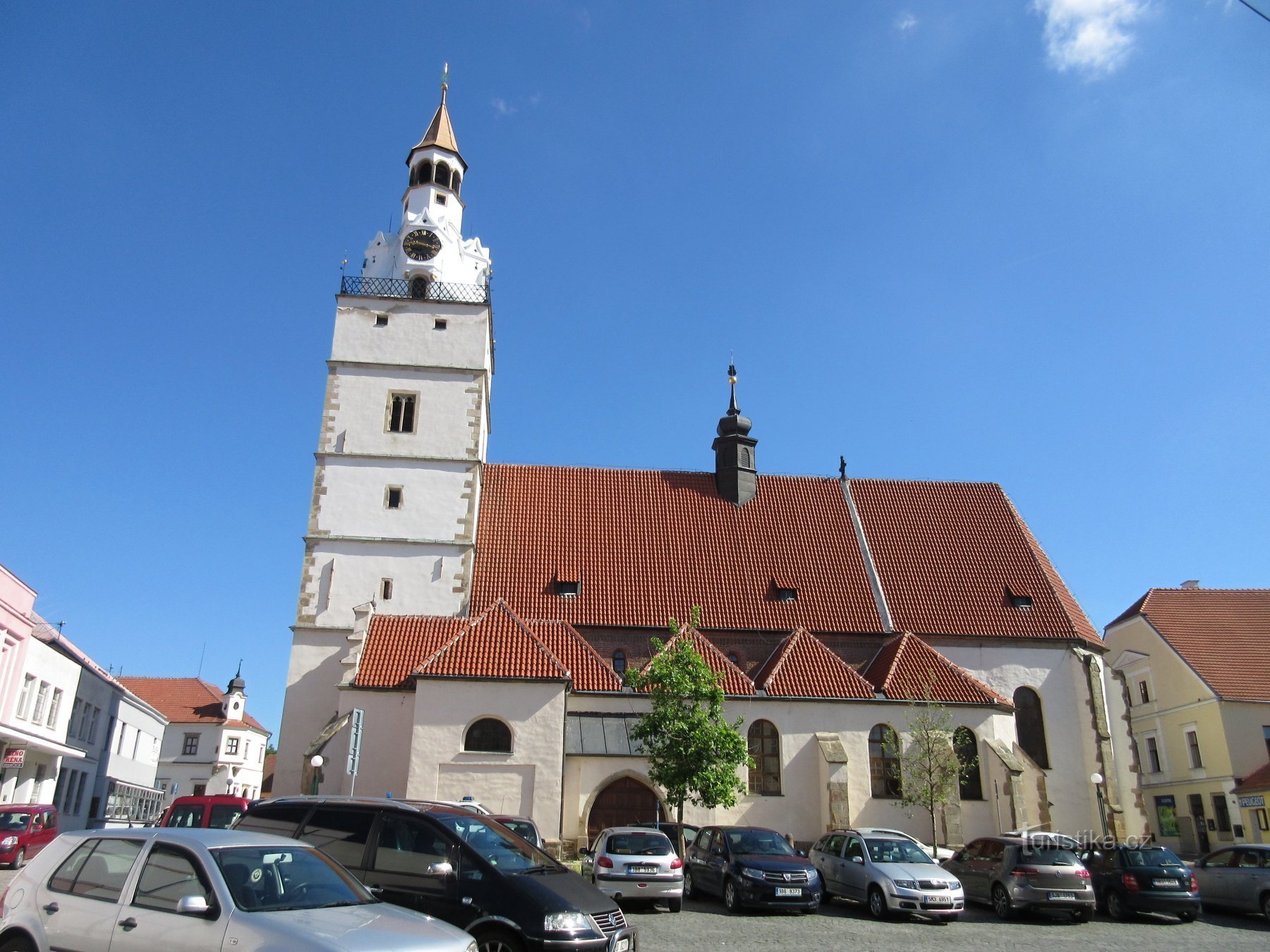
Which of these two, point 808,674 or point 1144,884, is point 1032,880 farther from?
point 808,674

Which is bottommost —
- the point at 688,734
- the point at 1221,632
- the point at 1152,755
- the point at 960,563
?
the point at 688,734

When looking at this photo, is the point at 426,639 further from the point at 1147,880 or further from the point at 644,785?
the point at 1147,880

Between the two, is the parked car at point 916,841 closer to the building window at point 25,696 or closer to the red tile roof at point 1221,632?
the red tile roof at point 1221,632

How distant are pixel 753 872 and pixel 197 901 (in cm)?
1085

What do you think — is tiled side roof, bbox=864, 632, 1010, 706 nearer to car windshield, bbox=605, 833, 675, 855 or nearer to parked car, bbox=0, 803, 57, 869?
car windshield, bbox=605, 833, 675, 855

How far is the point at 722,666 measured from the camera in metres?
27.3

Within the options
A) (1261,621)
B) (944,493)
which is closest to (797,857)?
(944,493)

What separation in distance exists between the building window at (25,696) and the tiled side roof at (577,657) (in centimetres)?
1610

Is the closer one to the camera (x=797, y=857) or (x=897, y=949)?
(x=897, y=949)

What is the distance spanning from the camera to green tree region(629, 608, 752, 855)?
21719 millimetres

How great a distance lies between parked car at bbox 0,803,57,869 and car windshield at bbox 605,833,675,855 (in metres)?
11.8

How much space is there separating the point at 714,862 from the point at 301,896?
11.2 meters

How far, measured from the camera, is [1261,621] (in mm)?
36594

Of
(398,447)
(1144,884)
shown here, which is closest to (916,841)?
(1144,884)
